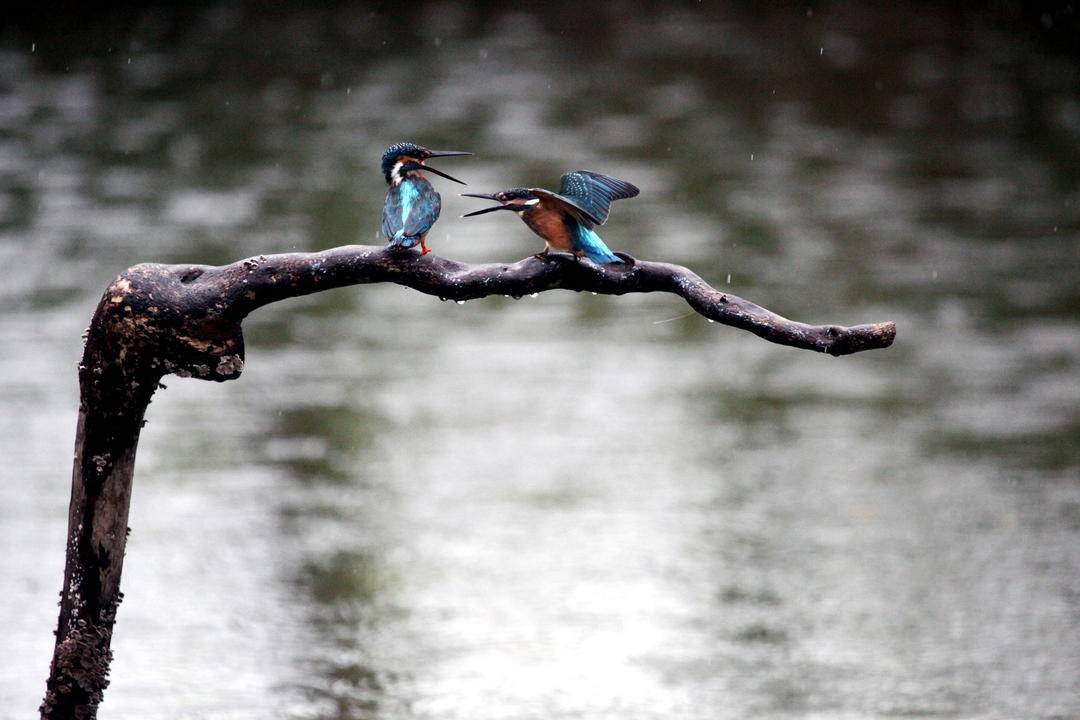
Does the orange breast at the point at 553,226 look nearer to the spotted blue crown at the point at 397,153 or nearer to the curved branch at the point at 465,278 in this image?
the curved branch at the point at 465,278

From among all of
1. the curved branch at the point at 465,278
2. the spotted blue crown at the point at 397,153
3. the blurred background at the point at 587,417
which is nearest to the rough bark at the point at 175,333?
the curved branch at the point at 465,278

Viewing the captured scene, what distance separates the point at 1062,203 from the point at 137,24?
6.18 metres

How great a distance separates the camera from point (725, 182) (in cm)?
598

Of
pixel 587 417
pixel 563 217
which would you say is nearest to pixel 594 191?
pixel 563 217

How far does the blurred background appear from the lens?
2.78 metres

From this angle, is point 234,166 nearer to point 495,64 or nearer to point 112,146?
point 112,146

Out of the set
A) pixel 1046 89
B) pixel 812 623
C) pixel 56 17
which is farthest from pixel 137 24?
pixel 812 623

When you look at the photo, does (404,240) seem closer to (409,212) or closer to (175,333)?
(409,212)

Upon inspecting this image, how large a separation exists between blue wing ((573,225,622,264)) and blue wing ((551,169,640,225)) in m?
0.02

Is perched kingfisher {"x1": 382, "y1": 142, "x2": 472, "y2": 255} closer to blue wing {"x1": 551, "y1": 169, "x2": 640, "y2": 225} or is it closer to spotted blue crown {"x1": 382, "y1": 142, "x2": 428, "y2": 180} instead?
spotted blue crown {"x1": 382, "y1": 142, "x2": 428, "y2": 180}

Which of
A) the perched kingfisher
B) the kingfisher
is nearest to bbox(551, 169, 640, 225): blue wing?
the kingfisher

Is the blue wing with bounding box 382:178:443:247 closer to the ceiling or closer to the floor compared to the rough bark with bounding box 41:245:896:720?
closer to the ceiling

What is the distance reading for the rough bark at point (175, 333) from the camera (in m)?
1.76

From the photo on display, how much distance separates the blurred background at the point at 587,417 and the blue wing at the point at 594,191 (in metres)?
0.26
